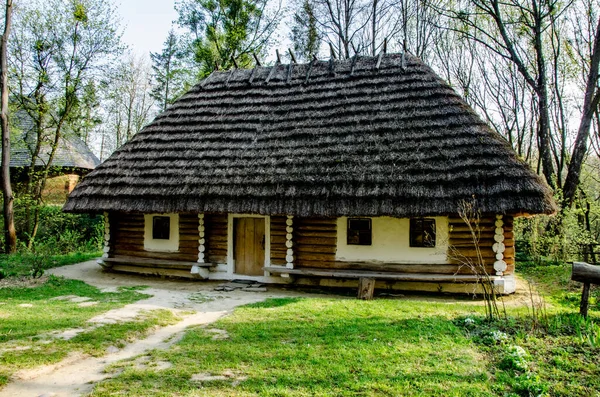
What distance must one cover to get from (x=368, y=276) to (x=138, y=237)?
24.2ft

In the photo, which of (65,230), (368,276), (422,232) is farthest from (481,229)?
(65,230)

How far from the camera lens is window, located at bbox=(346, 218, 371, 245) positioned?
34.1 ft

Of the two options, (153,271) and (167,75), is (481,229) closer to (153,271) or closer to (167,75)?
(153,271)

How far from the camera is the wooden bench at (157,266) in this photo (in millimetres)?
11159

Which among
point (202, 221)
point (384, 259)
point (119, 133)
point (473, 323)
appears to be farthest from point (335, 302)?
point (119, 133)

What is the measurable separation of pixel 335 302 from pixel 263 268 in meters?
2.91

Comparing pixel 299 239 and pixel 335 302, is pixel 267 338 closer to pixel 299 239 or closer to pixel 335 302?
pixel 335 302

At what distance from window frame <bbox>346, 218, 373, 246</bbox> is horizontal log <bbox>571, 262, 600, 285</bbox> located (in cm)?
477

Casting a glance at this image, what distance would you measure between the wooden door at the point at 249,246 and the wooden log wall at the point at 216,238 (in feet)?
1.07

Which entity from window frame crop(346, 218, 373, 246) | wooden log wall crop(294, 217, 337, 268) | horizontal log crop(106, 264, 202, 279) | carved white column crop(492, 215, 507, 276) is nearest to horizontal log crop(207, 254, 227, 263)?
horizontal log crop(106, 264, 202, 279)

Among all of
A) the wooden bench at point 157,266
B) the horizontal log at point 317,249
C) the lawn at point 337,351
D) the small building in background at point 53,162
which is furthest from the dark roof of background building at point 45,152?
the horizontal log at point 317,249

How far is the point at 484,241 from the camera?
9578mm

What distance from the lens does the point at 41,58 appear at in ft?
53.5

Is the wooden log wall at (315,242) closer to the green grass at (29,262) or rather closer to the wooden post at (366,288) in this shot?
the wooden post at (366,288)
